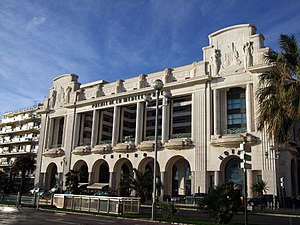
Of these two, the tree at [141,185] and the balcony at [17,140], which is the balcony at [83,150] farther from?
the balcony at [17,140]

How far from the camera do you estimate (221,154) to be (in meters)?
Answer: 39.7

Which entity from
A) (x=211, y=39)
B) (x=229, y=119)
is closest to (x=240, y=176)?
(x=229, y=119)

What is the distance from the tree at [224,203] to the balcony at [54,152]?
4449cm

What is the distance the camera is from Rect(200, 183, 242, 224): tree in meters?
17.8

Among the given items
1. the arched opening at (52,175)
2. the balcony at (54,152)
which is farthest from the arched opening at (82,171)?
the arched opening at (52,175)

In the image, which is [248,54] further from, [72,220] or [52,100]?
[52,100]

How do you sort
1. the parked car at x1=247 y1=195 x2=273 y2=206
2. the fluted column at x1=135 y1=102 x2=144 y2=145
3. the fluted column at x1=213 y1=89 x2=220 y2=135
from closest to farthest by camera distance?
the parked car at x1=247 y1=195 x2=273 y2=206, the fluted column at x1=213 y1=89 x2=220 y2=135, the fluted column at x1=135 y1=102 x2=144 y2=145

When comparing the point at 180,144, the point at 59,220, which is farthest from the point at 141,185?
the point at 59,220

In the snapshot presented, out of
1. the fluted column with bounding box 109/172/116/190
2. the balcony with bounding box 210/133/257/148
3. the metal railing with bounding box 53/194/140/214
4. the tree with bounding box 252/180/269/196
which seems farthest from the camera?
the fluted column with bounding box 109/172/116/190

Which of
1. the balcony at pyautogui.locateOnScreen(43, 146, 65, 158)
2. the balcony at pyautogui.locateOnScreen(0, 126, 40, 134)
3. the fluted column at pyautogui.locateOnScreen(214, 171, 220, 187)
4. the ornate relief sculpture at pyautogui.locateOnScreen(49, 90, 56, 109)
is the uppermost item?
the ornate relief sculpture at pyautogui.locateOnScreen(49, 90, 56, 109)

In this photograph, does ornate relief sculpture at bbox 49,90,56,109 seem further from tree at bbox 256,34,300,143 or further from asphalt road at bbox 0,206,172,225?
tree at bbox 256,34,300,143

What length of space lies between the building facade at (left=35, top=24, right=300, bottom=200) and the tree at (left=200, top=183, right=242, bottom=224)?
1810cm

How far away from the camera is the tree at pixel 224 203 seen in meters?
17.8

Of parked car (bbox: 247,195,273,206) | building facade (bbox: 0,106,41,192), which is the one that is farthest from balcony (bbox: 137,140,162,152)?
building facade (bbox: 0,106,41,192)
